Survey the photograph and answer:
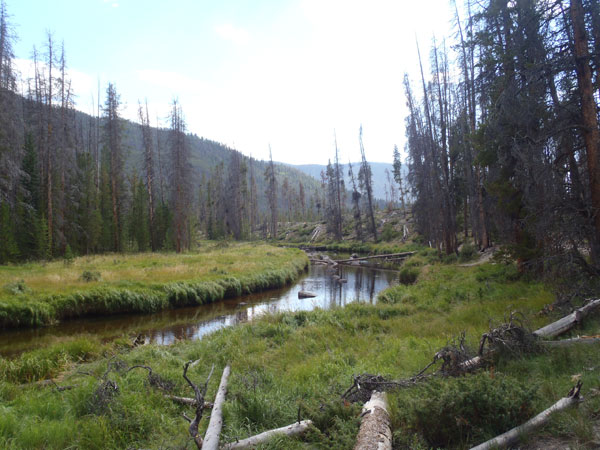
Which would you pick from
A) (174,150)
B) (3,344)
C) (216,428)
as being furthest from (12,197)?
(216,428)

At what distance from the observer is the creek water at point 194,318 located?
1102cm

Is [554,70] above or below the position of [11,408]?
above

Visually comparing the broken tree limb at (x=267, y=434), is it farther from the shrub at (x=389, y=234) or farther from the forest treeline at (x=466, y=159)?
the shrub at (x=389, y=234)

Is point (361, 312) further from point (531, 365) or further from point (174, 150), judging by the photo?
point (174, 150)

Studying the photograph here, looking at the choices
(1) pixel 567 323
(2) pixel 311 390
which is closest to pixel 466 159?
(1) pixel 567 323

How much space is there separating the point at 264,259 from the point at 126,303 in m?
13.5

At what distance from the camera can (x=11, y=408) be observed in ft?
15.0

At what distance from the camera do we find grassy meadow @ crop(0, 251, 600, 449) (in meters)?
3.45

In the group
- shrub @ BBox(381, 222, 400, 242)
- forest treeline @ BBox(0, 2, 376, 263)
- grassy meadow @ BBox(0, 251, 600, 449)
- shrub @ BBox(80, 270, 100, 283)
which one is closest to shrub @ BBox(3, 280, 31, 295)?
shrub @ BBox(80, 270, 100, 283)

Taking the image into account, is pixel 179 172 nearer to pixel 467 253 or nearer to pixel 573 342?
pixel 467 253

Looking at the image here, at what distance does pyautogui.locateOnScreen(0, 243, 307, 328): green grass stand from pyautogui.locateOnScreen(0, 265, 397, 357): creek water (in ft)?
1.56

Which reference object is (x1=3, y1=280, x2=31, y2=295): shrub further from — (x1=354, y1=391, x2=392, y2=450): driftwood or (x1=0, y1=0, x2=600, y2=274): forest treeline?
(x1=354, y1=391, x2=392, y2=450): driftwood

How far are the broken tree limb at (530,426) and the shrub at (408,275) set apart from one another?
713 inches

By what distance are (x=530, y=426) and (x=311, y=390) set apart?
286 centimetres
